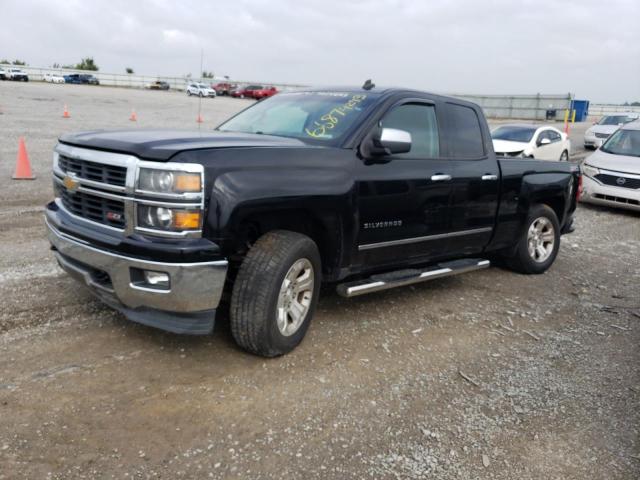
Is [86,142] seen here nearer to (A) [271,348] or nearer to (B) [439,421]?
(A) [271,348]

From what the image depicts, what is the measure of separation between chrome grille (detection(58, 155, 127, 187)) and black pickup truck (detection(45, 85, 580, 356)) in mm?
12

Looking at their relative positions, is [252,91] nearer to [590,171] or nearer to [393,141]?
[590,171]

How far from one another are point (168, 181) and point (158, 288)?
637mm

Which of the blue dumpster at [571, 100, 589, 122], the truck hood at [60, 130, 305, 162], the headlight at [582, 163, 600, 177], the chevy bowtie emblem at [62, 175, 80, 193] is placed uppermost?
the blue dumpster at [571, 100, 589, 122]

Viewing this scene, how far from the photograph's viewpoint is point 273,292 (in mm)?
3627

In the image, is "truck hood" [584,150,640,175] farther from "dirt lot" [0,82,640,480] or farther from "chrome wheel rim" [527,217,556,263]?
"dirt lot" [0,82,640,480]

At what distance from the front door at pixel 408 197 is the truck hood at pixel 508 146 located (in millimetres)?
8950

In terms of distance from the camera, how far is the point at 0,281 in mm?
4879

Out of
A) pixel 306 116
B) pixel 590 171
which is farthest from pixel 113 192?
pixel 590 171

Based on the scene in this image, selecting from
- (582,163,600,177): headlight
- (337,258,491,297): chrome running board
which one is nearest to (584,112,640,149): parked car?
(582,163,600,177): headlight

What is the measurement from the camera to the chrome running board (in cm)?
431

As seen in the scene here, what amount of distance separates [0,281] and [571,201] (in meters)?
6.23

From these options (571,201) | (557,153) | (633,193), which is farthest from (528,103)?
(571,201)

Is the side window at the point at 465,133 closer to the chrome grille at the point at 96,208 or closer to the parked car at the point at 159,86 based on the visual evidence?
the chrome grille at the point at 96,208
